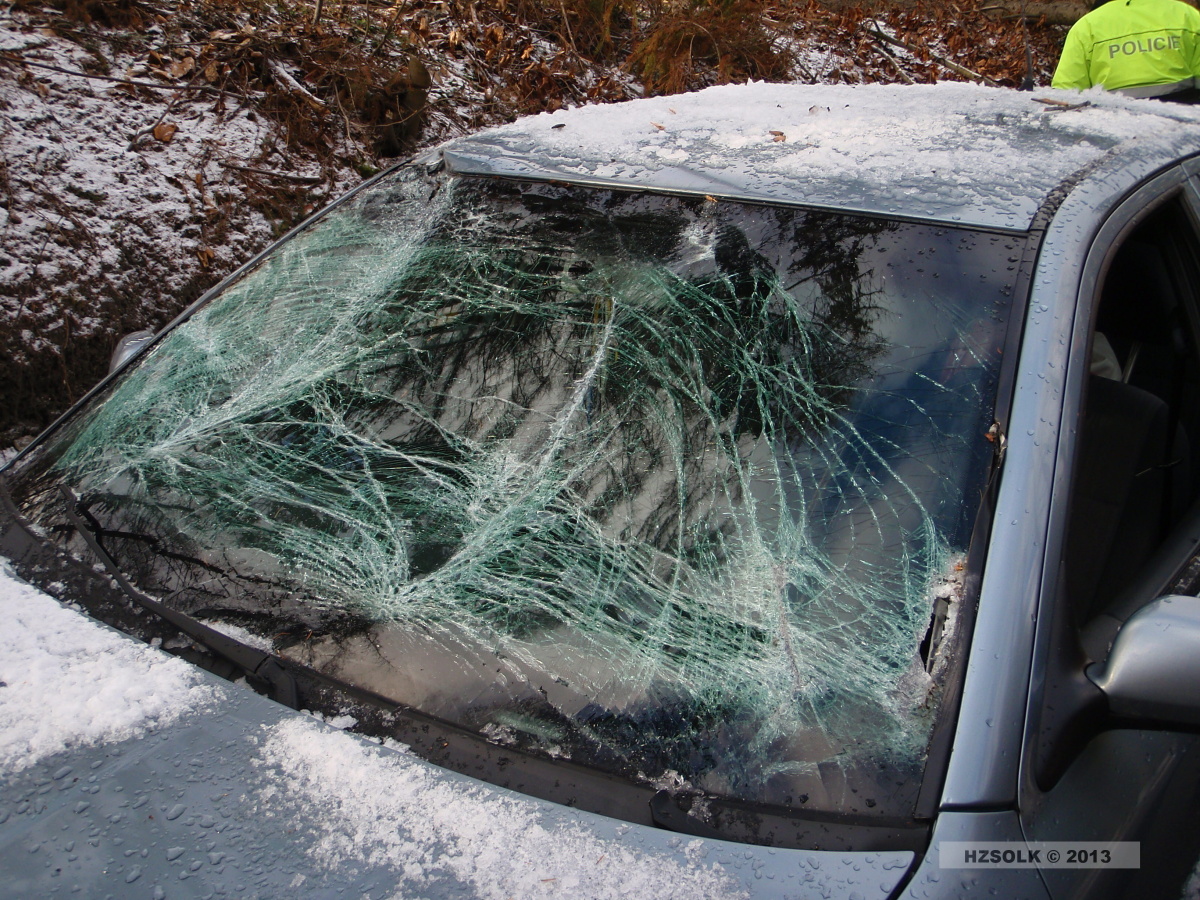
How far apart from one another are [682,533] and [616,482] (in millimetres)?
145

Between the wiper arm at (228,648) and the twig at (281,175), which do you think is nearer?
the wiper arm at (228,648)

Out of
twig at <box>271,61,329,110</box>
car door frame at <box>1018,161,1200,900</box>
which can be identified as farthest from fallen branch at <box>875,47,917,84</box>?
car door frame at <box>1018,161,1200,900</box>

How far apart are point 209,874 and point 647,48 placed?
6.74m

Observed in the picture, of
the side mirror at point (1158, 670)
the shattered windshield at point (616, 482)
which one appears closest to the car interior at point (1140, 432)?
the side mirror at point (1158, 670)

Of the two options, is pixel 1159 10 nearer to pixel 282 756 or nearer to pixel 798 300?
pixel 798 300

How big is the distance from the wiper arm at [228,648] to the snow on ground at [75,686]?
0.17ft

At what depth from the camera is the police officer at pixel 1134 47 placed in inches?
160

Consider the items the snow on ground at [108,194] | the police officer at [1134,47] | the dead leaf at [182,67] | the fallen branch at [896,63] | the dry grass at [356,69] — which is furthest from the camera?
the fallen branch at [896,63]

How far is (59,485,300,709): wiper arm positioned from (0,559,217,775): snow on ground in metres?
0.05

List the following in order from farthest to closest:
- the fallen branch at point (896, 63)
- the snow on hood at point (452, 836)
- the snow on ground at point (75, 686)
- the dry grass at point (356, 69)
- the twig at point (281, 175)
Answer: the fallen branch at point (896, 63), the twig at point (281, 175), the dry grass at point (356, 69), the snow on ground at point (75, 686), the snow on hood at point (452, 836)

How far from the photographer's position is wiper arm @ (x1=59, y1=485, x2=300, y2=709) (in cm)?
118

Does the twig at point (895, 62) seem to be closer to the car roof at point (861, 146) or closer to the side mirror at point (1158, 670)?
the car roof at point (861, 146)

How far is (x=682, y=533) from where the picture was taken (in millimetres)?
1285

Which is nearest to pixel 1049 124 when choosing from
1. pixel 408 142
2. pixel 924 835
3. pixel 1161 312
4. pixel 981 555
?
pixel 1161 312
